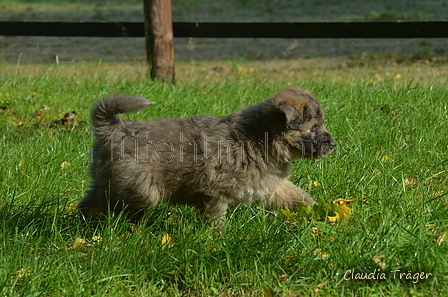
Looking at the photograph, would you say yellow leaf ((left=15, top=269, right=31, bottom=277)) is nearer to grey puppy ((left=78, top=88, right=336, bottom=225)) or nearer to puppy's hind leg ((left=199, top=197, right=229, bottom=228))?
grey puppy ((left=78, top=88, right=336, bottom=225))

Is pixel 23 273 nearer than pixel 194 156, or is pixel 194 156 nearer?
pixel 23 273

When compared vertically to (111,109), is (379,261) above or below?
below

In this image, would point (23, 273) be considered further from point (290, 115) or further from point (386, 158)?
point (386, 158)

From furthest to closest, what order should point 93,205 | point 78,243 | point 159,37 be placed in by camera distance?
point 159,37, point 93,205, point 78,243

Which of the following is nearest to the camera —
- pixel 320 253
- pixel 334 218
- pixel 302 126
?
pixel 320 253

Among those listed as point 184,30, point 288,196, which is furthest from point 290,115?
point 184,30

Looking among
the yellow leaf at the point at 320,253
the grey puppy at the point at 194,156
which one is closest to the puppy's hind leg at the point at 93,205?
the grey puppy at the point at 194,156

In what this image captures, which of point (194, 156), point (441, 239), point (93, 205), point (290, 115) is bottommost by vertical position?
point (93, 205)

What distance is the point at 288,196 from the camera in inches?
153

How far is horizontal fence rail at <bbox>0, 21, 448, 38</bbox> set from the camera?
283 inches

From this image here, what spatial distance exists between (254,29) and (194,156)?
15.3 feet

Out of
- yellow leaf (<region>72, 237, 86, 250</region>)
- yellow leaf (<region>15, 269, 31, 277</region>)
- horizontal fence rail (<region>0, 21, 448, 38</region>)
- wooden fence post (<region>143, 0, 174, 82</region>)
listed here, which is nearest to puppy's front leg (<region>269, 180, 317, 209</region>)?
yellow leaf (<region>72, 237, 86, 250</region>)

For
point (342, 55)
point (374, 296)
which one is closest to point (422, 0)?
point (342, 55)

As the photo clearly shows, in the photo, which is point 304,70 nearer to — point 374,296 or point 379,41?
point 379,41
